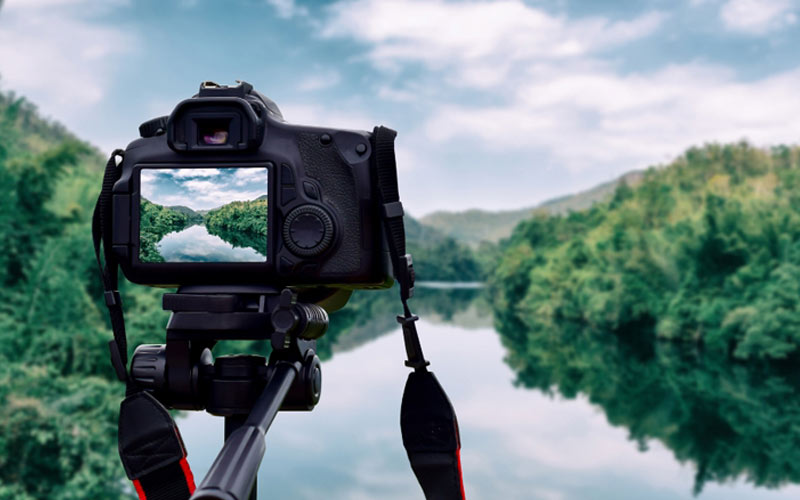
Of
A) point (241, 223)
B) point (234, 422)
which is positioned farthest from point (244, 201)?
point (234, 422)

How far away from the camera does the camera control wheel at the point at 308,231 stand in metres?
1.18

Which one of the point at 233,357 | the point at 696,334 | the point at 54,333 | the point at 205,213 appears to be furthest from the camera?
the point at 696,334

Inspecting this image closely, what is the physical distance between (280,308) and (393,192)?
0.26 metres

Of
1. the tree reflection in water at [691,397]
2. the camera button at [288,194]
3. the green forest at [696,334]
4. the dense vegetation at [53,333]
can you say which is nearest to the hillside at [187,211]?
the camera button at [288,194]

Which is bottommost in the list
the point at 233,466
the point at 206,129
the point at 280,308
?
the point at 233,466

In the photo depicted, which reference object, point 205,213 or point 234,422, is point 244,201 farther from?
point 234,422

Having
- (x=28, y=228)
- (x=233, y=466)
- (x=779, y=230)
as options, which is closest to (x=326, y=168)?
(x=233, y=466)

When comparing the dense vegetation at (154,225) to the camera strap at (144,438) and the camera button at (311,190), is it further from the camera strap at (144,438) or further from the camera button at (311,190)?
the camera button at (311,190)

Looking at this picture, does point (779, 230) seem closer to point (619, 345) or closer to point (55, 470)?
point (619, 345)

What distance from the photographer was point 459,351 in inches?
1148

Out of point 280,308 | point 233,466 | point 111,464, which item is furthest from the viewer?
point 111,464

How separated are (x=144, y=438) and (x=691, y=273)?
75.3 ft

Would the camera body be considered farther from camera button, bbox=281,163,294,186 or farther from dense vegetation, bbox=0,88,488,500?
dense vegetation, bbox=0,88,488,500

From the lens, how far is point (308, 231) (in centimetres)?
119
